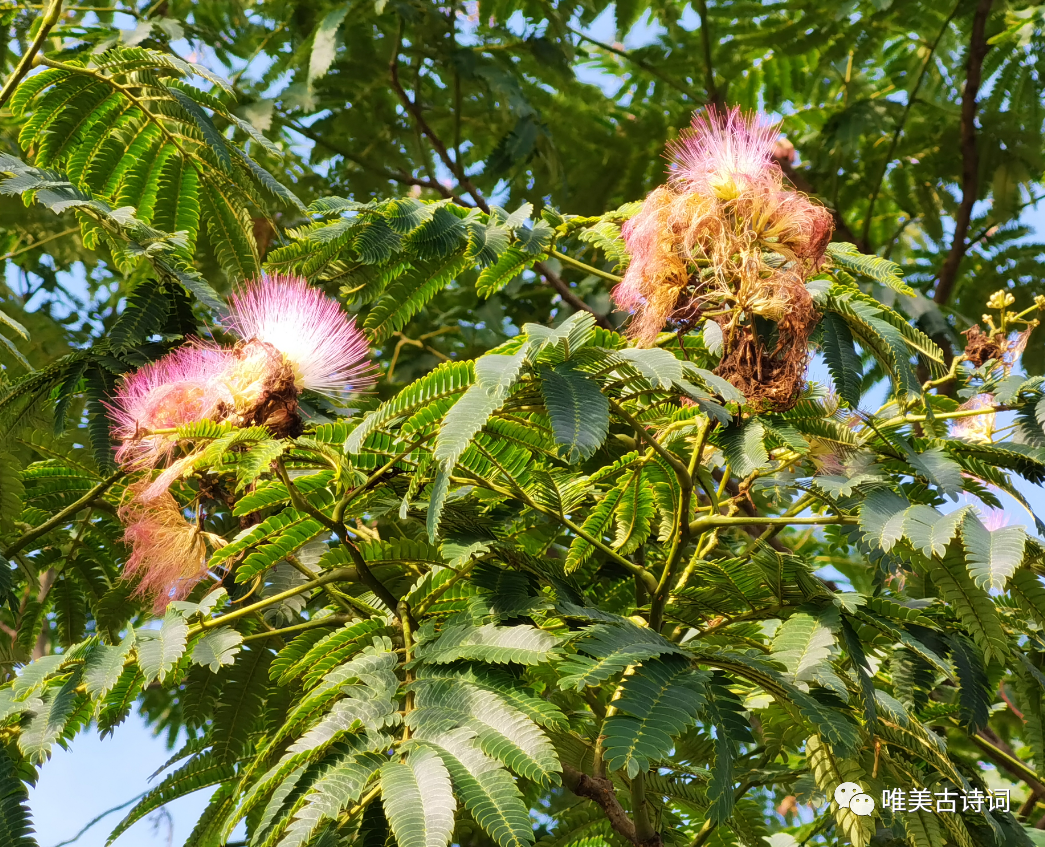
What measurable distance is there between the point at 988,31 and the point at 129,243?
4.97 metres

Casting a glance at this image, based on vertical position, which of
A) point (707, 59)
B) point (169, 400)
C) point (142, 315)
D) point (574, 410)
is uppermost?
point (707, 59)

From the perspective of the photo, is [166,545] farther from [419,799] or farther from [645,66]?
[645,66]

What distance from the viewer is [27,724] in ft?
7.31

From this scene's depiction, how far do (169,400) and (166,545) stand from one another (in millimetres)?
426

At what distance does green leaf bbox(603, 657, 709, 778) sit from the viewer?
180 cm

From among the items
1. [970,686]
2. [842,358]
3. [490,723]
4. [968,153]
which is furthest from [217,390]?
[968,153]

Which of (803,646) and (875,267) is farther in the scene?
(875,267)

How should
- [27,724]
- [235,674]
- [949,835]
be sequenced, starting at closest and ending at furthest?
[27,724], [949,835], [235,674]

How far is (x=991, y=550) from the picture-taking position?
85.4 inches

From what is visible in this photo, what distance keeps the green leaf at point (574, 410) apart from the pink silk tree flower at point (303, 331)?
0.70 metres

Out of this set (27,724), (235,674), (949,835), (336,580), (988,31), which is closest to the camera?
(27,724)

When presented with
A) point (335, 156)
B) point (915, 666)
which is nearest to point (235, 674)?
point (915, 666)

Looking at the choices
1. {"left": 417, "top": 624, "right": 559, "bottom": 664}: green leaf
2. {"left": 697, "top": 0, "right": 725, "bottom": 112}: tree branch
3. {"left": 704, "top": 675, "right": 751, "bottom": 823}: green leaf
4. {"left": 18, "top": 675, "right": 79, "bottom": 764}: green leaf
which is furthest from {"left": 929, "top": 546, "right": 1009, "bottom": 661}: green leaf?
{"left": 697, "top": 0, "right": 725, "bottom": 112}: tree branch

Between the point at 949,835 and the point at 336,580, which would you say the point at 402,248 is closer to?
the point at 336,580
